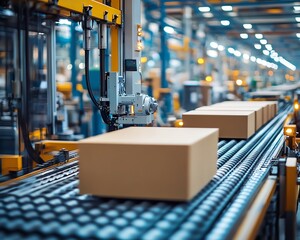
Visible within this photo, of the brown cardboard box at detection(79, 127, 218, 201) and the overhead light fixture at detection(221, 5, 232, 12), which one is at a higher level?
the overhead light fixture at detection(221, 5, 232, 12)

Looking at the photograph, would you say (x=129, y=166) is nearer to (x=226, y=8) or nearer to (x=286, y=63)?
(x=226, y=8)

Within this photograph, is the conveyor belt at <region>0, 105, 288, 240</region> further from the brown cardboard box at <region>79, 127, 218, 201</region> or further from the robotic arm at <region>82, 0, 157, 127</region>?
the robotic arm at <region>82, 0, 157, 127</region>

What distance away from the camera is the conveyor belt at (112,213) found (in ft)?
6.51

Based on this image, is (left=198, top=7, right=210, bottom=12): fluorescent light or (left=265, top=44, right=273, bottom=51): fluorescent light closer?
(left=198, top=7, right=210, bottom=12): fluorescent light

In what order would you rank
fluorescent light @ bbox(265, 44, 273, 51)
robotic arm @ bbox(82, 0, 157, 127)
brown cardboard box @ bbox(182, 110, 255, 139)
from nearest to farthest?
1. brown cardboard box @ bbox(182, 110, 255, 139)
2. robotic arm @ bbox(82, 0, 157, 127)
3. fluorescent light @ bbox(265, 44, 273, 51)

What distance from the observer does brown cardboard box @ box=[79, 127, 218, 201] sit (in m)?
2.30

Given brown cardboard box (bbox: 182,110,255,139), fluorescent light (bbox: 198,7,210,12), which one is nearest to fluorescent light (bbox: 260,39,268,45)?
fluorescent light (bbox: 198,7,210,12)

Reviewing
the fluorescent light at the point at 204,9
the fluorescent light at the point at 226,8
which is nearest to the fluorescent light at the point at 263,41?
A: the fluorescent light at the point at 226,8

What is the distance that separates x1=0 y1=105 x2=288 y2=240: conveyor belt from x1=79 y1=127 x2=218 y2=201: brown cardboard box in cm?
6

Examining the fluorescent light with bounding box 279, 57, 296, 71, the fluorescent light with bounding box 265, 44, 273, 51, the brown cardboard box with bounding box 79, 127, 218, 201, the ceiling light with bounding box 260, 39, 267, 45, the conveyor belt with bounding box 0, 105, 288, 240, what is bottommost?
the conveyor belt with bounding box 0, 105, 288, 240

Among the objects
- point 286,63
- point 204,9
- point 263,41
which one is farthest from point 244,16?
point 286,63

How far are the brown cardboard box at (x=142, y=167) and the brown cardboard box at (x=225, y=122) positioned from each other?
205cm

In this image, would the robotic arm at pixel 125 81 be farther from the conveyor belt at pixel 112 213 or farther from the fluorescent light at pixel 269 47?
the fluorescent light at pixel 269 47

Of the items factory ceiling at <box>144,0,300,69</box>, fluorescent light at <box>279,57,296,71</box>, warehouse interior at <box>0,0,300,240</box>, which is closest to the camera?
warehouse interior at <box>0,0,300,240</box>
